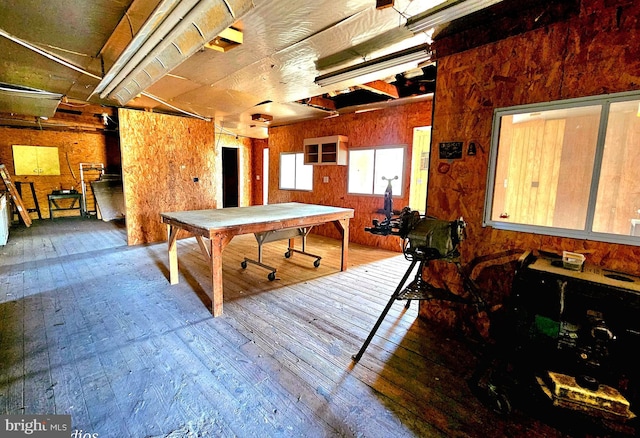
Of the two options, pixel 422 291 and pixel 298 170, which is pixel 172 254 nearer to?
pixel 422 291

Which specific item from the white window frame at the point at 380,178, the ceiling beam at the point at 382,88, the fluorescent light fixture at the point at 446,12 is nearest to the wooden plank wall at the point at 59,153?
the white window frame at the point at 380,178

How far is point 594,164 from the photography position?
1765 mm

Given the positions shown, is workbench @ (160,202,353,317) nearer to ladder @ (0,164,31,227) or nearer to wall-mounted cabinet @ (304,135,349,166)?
wall-mounted cabinet @ (304,135,349,166)

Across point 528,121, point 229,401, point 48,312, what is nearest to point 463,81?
point 528,121

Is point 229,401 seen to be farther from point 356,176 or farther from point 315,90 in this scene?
point 356,176

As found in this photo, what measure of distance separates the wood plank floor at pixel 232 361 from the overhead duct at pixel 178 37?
2354 mm

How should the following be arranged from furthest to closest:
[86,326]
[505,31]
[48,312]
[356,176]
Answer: [356,176] < [48,312] < [86,326] < [505,31]

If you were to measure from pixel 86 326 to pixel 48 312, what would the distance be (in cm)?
62

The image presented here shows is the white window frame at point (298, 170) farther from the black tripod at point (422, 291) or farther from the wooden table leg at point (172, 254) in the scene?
the black tripod at point (422, 291)

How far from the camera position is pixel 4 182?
654 cm

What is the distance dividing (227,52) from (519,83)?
261 centimetres

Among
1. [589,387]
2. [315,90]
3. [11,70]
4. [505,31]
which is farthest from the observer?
[315,90]

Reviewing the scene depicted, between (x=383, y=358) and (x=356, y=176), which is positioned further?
(x=356, y=176)

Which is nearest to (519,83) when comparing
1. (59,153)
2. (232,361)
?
(232,361)
